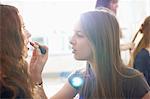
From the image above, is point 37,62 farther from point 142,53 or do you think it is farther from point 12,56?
point 142,53

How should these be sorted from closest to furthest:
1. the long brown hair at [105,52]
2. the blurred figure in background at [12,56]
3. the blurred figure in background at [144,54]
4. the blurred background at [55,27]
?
the blurred figure in background at [12,56] → the long brown hair at [105,52] → the blurred figure in background at [144,54] → the blurred background at [55,27]

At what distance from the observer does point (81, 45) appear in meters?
1.26

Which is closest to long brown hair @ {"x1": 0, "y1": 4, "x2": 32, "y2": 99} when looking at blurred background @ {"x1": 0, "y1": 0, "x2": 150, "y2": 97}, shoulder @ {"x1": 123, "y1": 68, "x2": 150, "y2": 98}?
shoulder @ {"x1": 123, "y1": 68, "x2": 150, "y2": 98}

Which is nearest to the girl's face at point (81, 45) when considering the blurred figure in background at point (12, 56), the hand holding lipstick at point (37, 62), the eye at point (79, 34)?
the eye at point (79, 34)

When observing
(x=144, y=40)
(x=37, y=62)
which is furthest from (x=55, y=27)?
(x=37, y=62)

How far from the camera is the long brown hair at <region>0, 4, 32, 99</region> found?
0.95 meters

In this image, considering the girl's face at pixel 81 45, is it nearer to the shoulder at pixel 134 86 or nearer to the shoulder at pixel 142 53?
the shoulder at pixel 134 86

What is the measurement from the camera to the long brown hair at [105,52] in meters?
1.24

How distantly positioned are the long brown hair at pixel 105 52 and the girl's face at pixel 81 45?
2 centimetres

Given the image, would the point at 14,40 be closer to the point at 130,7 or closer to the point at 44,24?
the point at 44,24

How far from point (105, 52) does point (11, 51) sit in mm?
450

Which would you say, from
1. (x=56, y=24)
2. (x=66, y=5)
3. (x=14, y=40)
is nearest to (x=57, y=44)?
(x=56, y=24)

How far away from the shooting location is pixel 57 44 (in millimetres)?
3217

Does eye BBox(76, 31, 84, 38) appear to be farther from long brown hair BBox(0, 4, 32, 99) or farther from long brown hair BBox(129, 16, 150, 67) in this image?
long brown hair BBox(129, 16, 150, 67)
